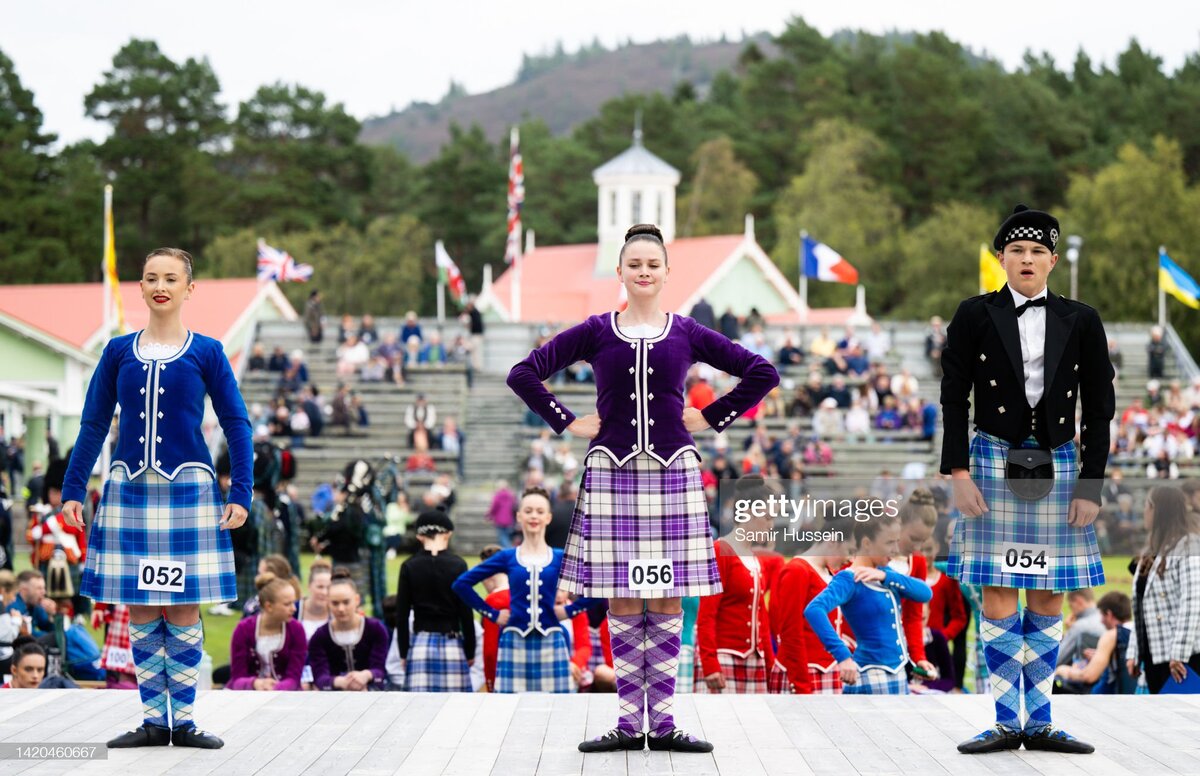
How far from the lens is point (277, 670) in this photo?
31.2 ft

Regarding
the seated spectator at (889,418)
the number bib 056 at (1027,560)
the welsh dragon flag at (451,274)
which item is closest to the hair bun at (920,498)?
the number bib 056 at (1027,560)

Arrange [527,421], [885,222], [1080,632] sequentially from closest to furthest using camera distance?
[1080,632] < [527,421] < [885,222]

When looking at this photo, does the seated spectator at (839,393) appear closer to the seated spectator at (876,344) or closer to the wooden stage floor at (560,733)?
the seated spectator at (876,344)

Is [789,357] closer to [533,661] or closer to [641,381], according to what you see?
[533,661]

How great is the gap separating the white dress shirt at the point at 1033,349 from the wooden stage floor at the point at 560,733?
1.28 metres

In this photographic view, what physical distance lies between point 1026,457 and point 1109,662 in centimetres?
383

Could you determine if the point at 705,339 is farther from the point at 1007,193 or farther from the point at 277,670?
the point at 1007,193

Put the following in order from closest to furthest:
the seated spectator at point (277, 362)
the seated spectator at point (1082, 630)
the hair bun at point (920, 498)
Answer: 1. the hair bun at point (920, 498)
2. the seated spectator at point (1082, 630)
3. the seated spectator at point (277, 362)

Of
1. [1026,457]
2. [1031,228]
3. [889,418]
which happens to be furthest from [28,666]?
[889,418]

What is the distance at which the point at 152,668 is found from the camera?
650 centimetres

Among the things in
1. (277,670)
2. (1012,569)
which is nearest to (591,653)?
(277,670)

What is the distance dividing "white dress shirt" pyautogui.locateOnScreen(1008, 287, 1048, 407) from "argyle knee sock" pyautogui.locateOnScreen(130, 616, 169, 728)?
325 centimetres

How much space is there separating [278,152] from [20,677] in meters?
67.3

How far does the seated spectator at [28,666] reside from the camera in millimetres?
9359
